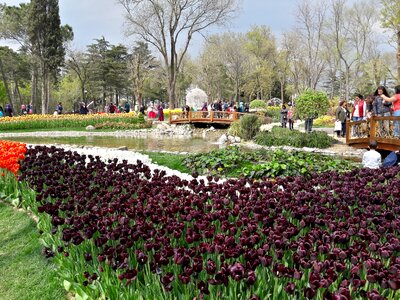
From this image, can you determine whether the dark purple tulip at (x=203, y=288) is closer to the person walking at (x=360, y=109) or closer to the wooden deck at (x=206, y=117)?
the person walking at (x=360, y=109)

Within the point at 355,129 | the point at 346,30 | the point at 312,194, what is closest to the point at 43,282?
the point at 312,194

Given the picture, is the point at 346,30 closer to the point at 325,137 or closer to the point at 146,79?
the point at 146,79

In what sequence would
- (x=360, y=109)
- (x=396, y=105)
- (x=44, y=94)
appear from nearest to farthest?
(x=396, y=105) < (x=360, y=109) < (x=44, y=94)

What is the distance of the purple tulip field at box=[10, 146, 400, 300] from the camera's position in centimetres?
275

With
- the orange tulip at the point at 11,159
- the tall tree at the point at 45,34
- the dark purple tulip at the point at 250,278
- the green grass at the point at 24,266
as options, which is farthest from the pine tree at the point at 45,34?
the dark purple tulip at the point at 250,278

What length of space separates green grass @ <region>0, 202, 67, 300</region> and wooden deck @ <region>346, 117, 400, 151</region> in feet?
29.6

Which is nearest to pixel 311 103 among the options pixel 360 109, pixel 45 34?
pixel 360 109

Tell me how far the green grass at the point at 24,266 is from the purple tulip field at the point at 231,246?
18 centimetres

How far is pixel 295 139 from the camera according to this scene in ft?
53.6

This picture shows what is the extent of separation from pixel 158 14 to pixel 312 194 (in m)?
39.6

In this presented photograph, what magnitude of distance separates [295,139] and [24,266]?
1320 centimetres

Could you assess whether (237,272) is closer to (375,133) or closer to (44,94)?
(375,133)

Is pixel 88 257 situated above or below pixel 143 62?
below

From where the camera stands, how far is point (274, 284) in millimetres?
2934
